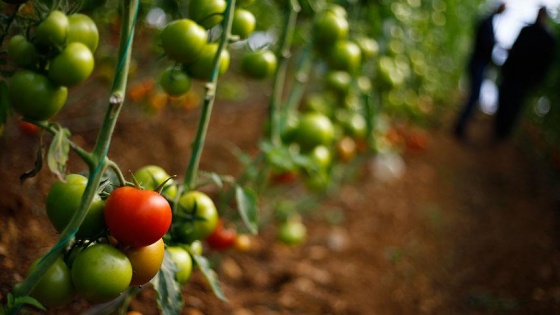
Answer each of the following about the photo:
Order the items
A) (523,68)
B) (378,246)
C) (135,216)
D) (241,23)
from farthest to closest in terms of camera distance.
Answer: (523,68) → (378,246) → (241,23) → (135,216)

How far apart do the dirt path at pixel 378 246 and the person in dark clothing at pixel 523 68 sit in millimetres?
961

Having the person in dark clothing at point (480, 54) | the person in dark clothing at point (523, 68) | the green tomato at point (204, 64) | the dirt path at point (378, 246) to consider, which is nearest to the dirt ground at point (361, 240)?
the dirt path at point (378, 246)

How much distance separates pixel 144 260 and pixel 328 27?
41.7 inches

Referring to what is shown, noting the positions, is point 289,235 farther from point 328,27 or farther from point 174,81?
point 174,81

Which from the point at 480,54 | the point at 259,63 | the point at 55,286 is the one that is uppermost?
the point at 480,54

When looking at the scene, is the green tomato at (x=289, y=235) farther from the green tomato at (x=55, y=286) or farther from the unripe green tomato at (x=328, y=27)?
the green tomato at (x=55, y=286)

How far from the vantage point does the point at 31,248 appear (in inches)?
54.5

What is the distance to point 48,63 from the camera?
835mm

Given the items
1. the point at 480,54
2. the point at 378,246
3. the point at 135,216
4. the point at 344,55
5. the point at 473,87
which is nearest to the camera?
the point at 135,216

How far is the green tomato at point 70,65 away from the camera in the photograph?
78 cm

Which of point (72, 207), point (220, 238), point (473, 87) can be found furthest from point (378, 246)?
point (473, 87)

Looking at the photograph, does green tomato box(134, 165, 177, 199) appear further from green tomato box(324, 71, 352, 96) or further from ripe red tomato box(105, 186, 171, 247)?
green tomato box(324, 71, 352, 96)

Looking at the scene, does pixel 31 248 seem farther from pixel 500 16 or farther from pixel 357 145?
pixel 500 16

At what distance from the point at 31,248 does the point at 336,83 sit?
1291 millimetres
